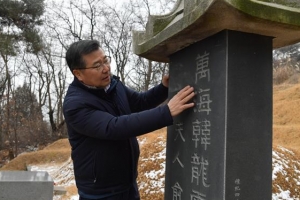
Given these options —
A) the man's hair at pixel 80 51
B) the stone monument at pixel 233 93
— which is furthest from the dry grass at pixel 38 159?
the stone monument at pixel 233 93

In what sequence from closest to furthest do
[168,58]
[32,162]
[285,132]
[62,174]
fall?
[168,58] → [285,132] → [62,174] → [32,162]

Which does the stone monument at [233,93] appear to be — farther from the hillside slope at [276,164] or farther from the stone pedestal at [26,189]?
the stone pedestal at [26,189]

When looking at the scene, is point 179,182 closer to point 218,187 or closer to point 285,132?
point 218,187

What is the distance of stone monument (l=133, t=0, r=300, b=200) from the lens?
1.78m

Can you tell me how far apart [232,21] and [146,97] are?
3.82ft

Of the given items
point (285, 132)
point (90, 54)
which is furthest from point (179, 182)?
point (285, 132)

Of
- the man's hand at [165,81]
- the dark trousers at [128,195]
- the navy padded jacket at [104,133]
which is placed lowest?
the dark trousers at [128,195]

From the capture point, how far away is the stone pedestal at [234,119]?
1860 millimetres

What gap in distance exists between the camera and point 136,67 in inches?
779

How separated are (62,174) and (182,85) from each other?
8.42 m

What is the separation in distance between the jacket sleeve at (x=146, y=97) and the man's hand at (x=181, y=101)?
1.99ft

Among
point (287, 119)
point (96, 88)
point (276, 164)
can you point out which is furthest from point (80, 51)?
point (287, 119)

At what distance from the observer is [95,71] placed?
7.45ft

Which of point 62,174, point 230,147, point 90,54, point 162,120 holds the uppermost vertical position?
point 90,54
